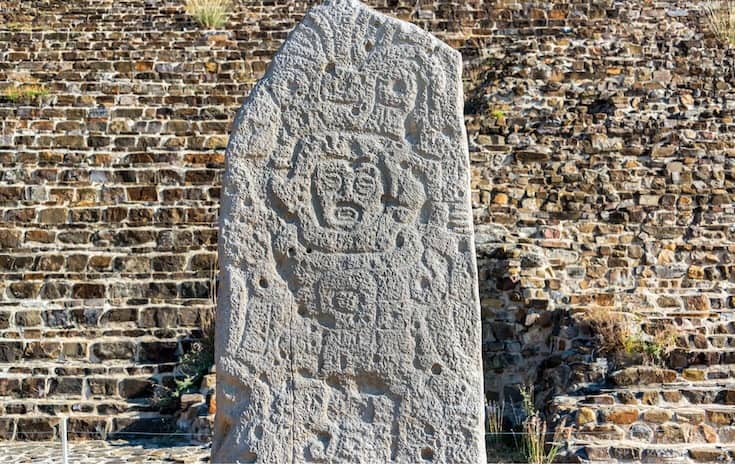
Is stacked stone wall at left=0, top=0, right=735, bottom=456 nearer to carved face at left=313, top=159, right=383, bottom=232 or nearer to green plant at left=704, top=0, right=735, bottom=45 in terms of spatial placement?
green plant at left=704, top=0, right=735, bottom=45

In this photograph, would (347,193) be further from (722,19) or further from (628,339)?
(722,19)

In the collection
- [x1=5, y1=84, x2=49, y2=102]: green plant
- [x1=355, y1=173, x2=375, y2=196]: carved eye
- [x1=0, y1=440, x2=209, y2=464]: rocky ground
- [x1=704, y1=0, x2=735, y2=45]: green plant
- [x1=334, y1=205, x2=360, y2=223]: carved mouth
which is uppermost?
[x1=704, y1=0, x2=735, y2=45]: green plant

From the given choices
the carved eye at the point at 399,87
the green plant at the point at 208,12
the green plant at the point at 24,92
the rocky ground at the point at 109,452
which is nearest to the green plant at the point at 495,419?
the rocky ground at the point at 109,452

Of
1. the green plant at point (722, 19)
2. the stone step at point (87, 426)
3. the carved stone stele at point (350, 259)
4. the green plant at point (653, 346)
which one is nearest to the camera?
the carved stone stele at point (350, 259)

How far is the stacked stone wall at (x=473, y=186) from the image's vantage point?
26.7 ft

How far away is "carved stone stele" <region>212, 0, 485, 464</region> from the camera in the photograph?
3.62 meters

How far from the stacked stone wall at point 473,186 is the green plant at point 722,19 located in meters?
0.15

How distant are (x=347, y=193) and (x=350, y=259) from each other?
234 mm

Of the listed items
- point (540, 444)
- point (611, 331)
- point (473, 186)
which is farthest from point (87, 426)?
point (473, 186)

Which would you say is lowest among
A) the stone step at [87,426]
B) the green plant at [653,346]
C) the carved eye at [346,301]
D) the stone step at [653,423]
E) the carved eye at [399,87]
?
the stone step at [87,426]

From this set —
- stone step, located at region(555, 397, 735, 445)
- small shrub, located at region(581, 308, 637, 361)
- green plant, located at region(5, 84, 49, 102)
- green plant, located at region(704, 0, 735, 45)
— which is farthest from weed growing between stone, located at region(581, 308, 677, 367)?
green plant, located at region(5, 84, 49, 102)

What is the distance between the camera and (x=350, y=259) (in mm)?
3727

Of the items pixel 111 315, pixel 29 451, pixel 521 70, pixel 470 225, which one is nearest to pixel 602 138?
pixel 521 70

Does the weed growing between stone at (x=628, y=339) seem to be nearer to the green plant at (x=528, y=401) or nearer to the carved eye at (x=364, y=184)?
the green plant at (x=528, y=401)
